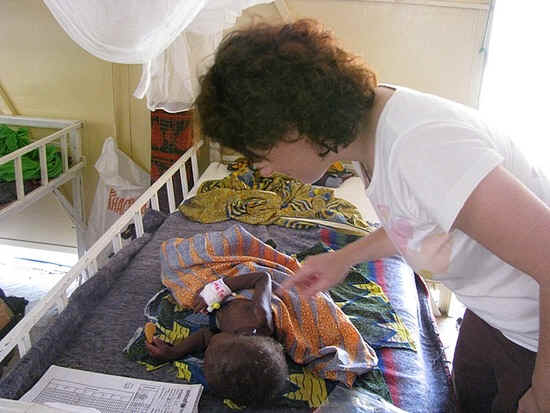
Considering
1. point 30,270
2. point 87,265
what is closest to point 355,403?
point 87,265

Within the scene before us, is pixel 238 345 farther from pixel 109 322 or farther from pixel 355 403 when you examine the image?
pixel 109 322

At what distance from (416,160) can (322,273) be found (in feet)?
1.71

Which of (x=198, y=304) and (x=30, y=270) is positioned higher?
(x=198, y=304)

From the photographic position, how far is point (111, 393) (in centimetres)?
125

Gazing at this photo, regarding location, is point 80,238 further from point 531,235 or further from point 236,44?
point 531,235

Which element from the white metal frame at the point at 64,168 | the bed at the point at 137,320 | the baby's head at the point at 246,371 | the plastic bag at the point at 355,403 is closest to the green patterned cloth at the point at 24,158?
the white metal frame at the point at 64,168

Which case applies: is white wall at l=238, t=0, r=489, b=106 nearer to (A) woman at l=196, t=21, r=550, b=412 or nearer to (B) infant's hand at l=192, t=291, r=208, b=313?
(B) infant's hand at l=192, t=291, r=208, b=313

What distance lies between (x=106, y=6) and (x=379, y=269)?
4.01 feet

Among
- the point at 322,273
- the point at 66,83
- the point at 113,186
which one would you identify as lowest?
the point at 113,186

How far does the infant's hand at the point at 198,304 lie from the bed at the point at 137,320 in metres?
0.18

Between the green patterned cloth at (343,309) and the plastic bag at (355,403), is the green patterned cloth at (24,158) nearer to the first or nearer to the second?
the green patterned cloth at (343,309)

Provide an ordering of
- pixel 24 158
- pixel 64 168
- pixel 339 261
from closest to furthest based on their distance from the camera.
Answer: pixel 339 261
pixel 24 158
pixel 64 168

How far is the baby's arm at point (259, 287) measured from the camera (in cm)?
139

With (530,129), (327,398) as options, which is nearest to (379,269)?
(327,398)
